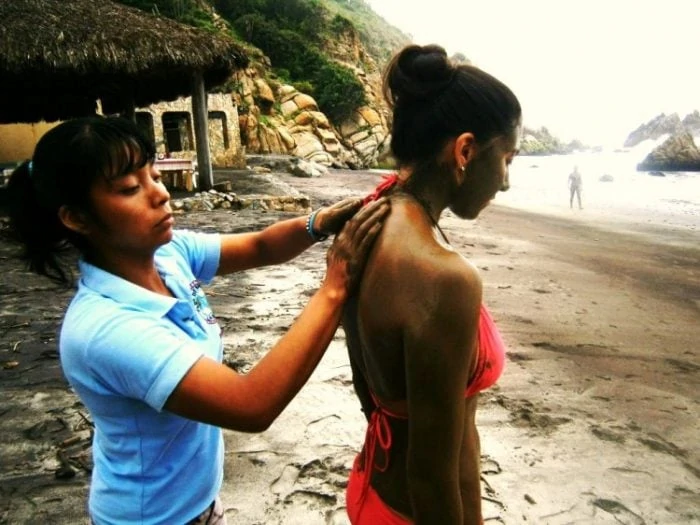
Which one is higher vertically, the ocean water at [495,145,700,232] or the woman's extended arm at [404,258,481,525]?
the woman's extended arm at [404,258,481,525]

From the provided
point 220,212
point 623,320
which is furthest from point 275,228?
point 220,212

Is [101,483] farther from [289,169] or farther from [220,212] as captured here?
[289,169]

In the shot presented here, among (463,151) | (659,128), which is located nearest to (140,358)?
(463,151)

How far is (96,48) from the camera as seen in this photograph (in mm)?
8281

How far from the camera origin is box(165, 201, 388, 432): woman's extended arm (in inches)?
39.3

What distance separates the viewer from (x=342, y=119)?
31.3 meters

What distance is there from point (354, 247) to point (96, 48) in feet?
29.4

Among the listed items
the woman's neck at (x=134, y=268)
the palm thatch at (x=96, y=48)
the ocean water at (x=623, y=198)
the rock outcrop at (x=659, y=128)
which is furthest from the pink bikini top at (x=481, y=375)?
the rock outcrop at (x=659, y=128)

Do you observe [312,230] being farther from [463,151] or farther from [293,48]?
[293,48]

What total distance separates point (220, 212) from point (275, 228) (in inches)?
290

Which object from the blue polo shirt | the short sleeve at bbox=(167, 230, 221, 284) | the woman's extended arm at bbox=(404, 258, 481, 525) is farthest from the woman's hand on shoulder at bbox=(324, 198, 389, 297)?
the short sleeve at bbox=(167, 230, 221, 284)

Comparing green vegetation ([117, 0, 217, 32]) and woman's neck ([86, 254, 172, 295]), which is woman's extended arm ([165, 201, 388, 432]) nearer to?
woman's neck ([86, 254, 172, 295])

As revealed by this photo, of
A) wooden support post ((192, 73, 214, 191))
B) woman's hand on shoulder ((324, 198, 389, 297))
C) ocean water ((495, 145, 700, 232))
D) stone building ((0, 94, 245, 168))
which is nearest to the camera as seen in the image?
woman's hand on shoulder ((324, 198, 389, 297))

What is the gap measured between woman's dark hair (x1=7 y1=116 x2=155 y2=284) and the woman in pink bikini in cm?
61
